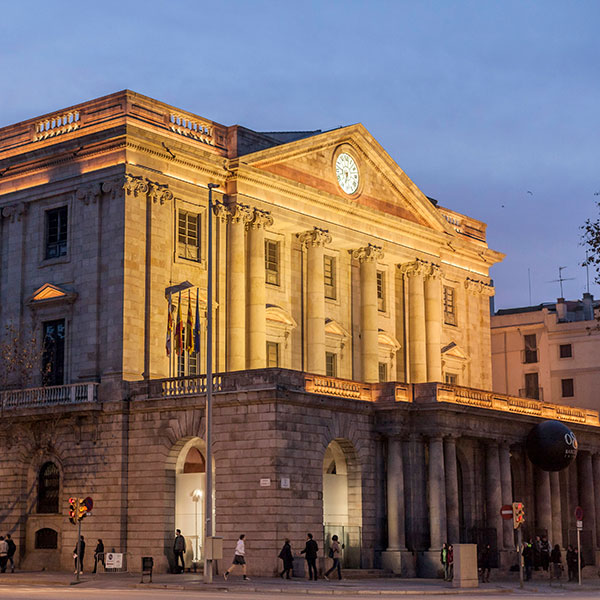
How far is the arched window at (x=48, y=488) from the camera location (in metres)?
52.4

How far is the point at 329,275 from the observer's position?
6375 centimetres

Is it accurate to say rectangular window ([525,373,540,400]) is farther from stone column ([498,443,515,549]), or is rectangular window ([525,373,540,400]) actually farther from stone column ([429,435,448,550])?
stone column ([429,435,448,550])

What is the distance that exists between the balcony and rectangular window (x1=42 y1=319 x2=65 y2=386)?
4.68 ft

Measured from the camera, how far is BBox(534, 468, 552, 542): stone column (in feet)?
199

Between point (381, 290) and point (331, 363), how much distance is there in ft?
21.3

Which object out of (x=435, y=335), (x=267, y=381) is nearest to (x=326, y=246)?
(x=435, y=335)

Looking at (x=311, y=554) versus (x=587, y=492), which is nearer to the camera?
(x=311, y=554)

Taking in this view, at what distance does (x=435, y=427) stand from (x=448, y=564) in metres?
7.18

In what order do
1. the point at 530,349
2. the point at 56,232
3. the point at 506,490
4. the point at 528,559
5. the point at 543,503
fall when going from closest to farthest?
1. the point at 528,559
2. the point at 56,232
3. the point at 506,490
4. the point at 543,503
5. the point at 530,349

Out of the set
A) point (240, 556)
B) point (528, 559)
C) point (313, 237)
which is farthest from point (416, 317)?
point (240, 556)

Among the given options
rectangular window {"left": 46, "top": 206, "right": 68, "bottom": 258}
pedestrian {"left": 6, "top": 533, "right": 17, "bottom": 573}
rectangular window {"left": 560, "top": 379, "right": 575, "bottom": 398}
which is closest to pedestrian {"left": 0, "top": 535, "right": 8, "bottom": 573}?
pedestrian {"left": 6, "top": 533, "right": 17, "bottom": 573}

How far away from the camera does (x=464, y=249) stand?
73062 mm

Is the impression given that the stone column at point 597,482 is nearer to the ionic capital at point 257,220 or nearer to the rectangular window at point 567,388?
the ionic capital at point 257,220

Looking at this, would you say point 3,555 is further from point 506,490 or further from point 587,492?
point 587,492
